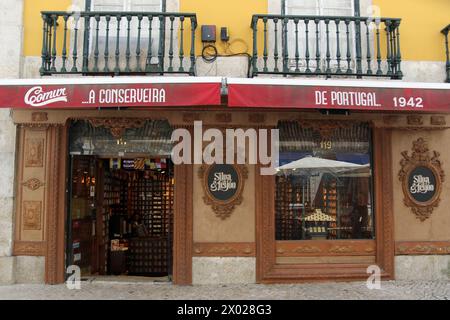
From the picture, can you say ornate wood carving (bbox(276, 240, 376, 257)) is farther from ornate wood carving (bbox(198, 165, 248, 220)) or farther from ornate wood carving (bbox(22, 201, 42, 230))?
ornate wood carving (bbox(22, 201, 42, 230))

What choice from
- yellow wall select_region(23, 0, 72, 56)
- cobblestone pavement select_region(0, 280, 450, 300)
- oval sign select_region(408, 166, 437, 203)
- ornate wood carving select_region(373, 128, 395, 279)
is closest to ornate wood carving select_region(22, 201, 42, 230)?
cobblestone pavement select_region(0, 280, 450, 300)

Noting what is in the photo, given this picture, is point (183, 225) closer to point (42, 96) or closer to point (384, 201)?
point (42, 96)

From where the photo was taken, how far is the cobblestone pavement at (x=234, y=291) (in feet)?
23.5

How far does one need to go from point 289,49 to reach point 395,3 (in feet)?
7.17

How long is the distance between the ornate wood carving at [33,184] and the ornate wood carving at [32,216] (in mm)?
256

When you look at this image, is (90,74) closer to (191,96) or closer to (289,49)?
(191,96)

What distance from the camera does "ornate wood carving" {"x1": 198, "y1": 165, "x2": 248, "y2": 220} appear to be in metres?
8.00

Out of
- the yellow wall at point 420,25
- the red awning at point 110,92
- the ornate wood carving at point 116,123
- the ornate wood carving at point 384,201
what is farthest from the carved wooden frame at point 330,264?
the ornate wood carving at point 116,123

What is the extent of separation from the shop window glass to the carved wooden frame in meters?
0.18

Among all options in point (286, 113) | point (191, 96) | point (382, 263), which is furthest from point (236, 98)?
point (382, 263)

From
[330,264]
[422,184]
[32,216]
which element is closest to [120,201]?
[32,216]

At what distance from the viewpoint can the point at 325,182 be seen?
27.6ft

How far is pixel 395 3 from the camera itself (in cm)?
872

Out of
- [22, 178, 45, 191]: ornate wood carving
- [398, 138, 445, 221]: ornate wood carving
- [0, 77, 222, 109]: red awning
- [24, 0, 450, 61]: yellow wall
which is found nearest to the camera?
[0, 77, 222, 109]: red awning
